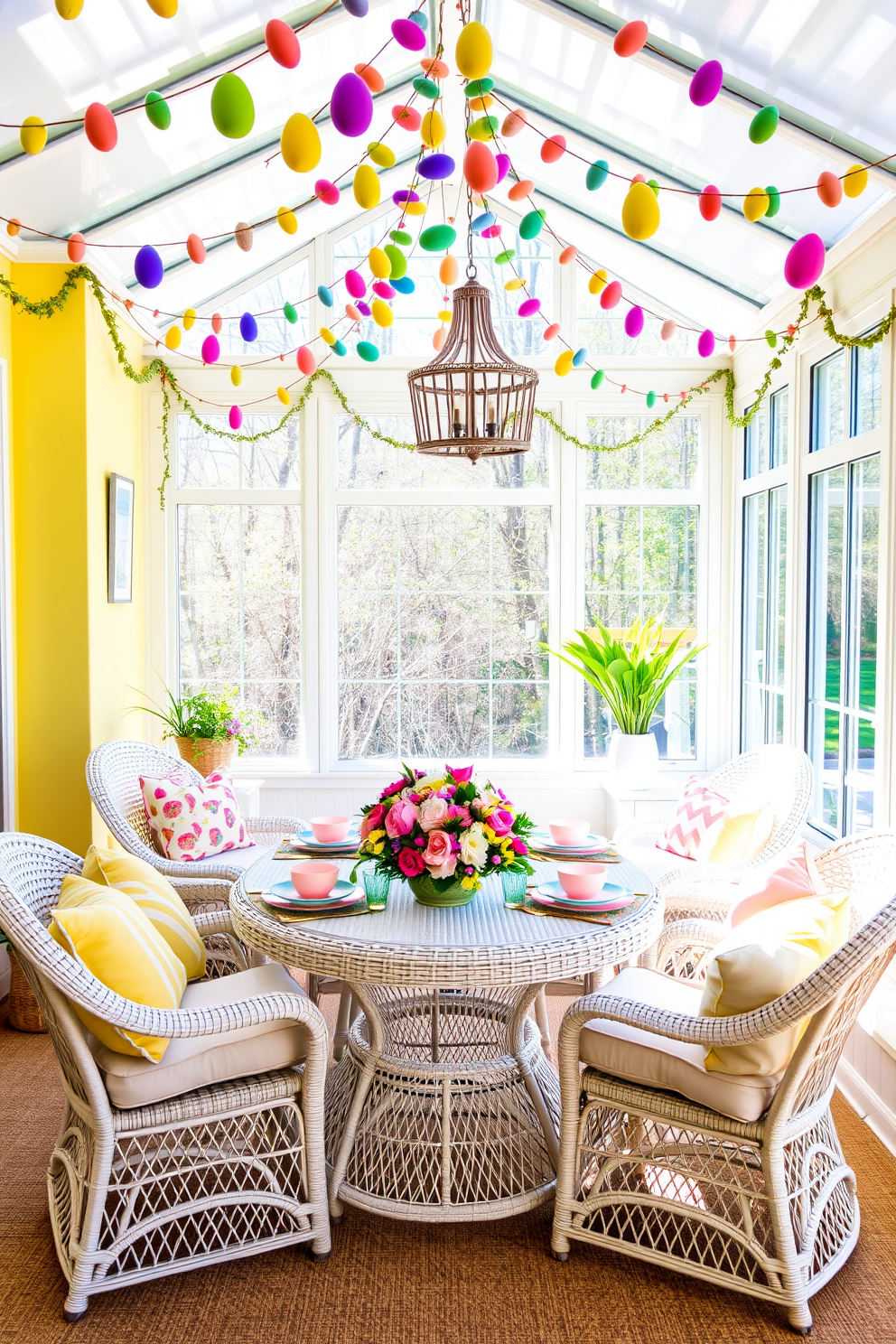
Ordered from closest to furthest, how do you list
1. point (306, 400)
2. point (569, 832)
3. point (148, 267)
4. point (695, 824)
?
point (569, 832) < point (148, 267) < point (695, 824) < point (306, 400)

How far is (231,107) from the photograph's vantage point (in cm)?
186

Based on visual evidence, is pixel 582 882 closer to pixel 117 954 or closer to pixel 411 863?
pixel 411 863

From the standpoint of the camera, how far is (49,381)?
3.77 m

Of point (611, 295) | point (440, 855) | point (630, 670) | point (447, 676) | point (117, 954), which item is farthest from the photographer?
point (447, 676)

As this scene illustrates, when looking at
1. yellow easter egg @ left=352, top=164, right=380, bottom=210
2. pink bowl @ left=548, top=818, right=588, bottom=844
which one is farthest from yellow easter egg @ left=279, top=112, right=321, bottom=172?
pink bowl @ left=548, top=818, right=588, bottom=844

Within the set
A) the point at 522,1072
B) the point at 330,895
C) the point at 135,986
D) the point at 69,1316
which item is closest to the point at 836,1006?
the point at 522,1072

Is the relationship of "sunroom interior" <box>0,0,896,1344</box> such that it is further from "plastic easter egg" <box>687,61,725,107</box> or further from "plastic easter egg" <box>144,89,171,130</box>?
"plastic easter egg" <box>144,89,171,130</box>

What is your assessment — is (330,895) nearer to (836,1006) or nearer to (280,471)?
(836,1006)

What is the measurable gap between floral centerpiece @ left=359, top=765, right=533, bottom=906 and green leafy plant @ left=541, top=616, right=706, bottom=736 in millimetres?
2240

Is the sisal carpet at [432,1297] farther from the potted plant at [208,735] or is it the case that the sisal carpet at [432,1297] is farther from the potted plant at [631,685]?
the potted plant at [631,685]

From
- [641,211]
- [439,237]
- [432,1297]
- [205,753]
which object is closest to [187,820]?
[205,753]

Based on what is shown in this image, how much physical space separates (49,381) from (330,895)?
262 cm

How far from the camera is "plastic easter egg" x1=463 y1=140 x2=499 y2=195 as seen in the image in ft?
7.46

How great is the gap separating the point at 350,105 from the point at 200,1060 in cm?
201
